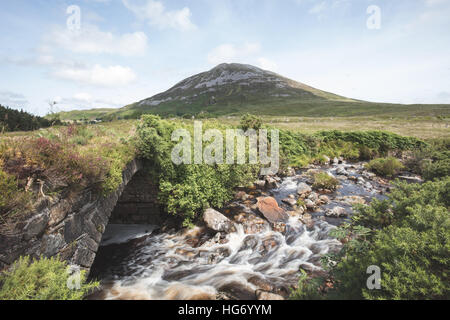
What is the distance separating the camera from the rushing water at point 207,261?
267 inches

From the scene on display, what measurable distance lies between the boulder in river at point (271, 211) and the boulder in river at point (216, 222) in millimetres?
2218

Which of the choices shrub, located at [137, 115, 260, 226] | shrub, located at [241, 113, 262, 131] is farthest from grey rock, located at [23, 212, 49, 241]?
shrub, located at [241, 113, 262, 131]

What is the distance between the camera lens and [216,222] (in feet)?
32.2

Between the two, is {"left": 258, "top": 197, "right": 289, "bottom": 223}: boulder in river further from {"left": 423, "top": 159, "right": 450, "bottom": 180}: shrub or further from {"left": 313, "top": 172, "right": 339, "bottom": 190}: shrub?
{"left": 423, "top": 159, "right": 450, "bottom": 180}: shrub

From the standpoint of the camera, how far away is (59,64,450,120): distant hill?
379ft

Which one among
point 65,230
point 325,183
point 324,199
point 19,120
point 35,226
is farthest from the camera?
point 325,183

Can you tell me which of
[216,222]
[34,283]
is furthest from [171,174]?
[34,283]

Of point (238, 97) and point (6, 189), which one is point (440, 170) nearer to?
point (6, 189)

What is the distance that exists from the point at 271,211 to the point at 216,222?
3.39 meters

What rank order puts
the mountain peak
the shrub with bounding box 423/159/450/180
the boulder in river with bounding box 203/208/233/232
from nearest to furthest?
1. the boulder in river with bounding box 203/208/233/232
2. the shrub with bounding box 423/159/450/180
3. the mountain peak

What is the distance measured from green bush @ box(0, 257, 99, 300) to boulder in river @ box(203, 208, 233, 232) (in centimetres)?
620
